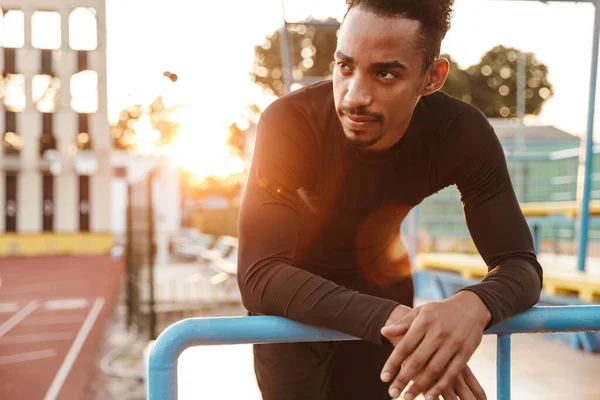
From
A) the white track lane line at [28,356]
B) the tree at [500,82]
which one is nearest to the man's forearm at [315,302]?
the white track lane line at [28,356]

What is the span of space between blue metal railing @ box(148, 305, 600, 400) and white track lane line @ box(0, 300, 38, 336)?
10.6 meters

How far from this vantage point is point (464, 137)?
140 cm

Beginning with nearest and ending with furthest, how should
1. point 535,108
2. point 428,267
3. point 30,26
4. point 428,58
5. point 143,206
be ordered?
point 428,58
point 428,267
point 143,206
point 30,26
point 535,108

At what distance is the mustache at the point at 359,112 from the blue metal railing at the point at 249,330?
0.46 metres

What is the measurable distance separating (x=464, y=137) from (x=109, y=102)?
26067mm

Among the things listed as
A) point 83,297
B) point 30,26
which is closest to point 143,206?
point 83,297

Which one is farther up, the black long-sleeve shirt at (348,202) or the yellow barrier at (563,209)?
the black long-sleeve shirt at (348,202)

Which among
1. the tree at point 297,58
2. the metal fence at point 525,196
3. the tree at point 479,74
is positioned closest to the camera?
the metal fence at point 525,196

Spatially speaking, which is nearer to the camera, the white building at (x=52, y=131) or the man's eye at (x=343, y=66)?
the man's eye at (x=343, y=66)

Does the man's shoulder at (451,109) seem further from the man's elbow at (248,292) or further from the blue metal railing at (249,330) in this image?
the man's elbow at (248,292)

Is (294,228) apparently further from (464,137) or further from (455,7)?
(455,7)

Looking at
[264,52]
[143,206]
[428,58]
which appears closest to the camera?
[428,58]

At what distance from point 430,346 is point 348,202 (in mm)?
503

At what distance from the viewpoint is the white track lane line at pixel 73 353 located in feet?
23.9
